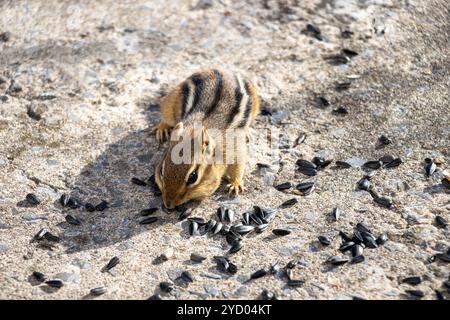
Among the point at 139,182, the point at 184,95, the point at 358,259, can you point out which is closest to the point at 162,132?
the point at 184,95

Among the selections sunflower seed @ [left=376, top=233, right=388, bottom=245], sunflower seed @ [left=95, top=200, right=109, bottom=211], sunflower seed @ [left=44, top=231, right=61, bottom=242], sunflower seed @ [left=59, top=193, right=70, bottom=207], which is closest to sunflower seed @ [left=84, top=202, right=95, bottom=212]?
sunflower seed @ [left=95, top=200, right=109, bottom=211]

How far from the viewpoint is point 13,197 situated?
5.10m

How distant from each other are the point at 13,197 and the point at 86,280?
3.40ft

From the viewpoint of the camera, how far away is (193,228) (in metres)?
4.85

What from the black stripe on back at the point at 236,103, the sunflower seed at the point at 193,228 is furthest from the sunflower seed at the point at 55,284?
the black stripe on back at the point at 236,103

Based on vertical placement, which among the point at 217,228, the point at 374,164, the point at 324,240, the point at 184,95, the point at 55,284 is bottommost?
the point at 55,284

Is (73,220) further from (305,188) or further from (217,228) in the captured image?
(305,188)

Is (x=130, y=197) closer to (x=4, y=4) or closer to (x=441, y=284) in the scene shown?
(x=441, y=284)

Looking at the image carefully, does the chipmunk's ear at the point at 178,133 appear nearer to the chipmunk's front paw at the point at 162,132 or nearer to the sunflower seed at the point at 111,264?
the chipmunk's front paw at the point at 162,132

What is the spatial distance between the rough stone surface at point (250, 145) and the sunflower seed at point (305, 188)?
0.05 meters

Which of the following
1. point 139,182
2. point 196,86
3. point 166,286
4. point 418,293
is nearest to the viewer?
point 418,293

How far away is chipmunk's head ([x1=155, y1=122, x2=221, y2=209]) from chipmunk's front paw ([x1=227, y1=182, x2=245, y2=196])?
9 centimetres

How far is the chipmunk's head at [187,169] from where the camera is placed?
4863 millimetres

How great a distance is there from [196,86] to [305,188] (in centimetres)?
125
